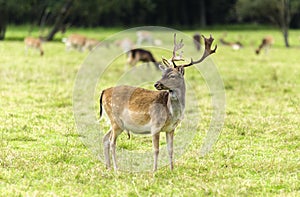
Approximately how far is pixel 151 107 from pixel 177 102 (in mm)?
269

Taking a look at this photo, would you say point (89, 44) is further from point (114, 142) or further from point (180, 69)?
point (180, 69)

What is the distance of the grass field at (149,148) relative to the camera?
5.53 metres

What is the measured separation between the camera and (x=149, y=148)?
24.3 feet

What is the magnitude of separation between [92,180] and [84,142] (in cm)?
196

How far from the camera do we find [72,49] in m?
24.3

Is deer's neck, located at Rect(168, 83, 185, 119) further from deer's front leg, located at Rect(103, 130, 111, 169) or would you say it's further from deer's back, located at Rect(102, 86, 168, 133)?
deer's front leg, located at Rect(103, 130, 111, 169)

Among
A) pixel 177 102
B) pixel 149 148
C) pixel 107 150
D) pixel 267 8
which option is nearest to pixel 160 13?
pixel 267 8

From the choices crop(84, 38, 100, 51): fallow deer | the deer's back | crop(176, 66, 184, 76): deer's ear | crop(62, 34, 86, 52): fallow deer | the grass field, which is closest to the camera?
the grass field

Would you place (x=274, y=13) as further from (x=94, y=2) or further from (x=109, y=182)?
(x=109, y=182)

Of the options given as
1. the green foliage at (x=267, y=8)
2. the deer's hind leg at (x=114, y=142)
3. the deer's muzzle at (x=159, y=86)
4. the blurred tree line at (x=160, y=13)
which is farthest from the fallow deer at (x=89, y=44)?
the deer's muzzle at (x=159, y=86)

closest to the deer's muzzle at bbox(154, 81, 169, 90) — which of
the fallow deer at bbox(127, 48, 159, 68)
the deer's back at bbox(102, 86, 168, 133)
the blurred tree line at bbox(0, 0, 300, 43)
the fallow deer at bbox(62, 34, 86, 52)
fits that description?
the deer's back at bbox(102, 86, 168, 133)

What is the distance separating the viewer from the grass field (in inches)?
218

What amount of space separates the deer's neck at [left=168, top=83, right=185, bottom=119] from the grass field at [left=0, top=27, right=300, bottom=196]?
2.07 ft

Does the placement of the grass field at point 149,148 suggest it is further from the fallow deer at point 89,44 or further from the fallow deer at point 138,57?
the fallow deer at point 89,44
